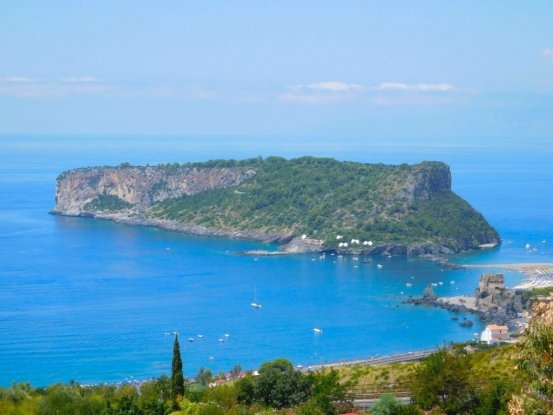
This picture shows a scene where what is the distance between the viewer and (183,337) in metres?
46.5

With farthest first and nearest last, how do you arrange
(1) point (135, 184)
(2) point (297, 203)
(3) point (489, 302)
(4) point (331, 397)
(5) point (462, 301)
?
(1) point (135, 184), (2) point (297, 203), (5) point (462, 301), (3) point (489, 302), (4) point (331, 397)

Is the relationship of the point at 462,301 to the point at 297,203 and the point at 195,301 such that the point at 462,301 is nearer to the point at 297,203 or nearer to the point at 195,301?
the point at 195,301

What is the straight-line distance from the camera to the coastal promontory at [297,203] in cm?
7369

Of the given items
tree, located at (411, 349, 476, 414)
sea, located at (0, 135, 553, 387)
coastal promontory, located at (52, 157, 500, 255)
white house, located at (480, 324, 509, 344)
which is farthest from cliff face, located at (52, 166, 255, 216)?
tree, located at (411, 349, 476, 414)

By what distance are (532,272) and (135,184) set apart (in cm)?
4390

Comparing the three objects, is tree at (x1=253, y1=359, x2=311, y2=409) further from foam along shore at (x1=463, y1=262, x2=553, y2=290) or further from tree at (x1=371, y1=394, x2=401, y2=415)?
foam along shore at (x1=463, y1=262, x2=553, y2=290)

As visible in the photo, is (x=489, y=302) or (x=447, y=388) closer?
(x=447, y=388)

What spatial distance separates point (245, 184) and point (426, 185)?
1810 centimetres

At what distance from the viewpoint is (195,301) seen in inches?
2158

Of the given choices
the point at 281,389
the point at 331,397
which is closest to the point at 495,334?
the point at 281,389

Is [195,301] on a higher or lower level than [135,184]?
lower

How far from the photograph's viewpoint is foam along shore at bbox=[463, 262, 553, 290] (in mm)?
55500

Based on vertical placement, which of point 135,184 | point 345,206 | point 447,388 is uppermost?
point 135,184

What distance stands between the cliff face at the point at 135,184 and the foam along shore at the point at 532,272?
33379mm
